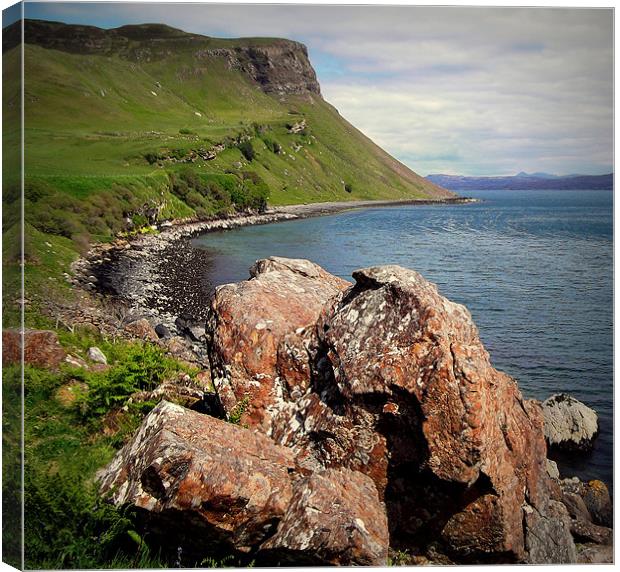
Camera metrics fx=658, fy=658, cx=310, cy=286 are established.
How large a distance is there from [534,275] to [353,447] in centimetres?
575

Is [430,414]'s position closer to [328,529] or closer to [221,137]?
[328,529]

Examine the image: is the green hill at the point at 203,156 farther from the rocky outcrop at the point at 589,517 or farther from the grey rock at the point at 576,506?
the grey rock at the point at 576,506

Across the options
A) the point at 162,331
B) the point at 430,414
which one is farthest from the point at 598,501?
the point at 162,331

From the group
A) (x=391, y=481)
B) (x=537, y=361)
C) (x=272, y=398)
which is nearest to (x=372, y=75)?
(x=272, y=398)

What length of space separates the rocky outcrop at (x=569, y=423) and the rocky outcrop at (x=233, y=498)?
7062 mm

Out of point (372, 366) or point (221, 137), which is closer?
point (372, 366)

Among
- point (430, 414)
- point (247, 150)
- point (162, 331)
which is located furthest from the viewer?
point (247, 150)

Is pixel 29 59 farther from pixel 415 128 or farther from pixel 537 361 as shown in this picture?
pixel 537 361

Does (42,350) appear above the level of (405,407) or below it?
below

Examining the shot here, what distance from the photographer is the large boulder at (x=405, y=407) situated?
5.85 m

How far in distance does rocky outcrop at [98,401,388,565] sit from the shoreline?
14.1m

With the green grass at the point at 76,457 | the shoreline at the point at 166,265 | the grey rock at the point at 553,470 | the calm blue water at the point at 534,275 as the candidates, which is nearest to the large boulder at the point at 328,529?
the green grass at the point at 76,457

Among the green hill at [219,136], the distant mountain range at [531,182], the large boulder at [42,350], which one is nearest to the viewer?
the distant mountain range at [531,182]

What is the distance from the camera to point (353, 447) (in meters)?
6.22
